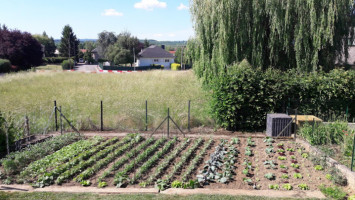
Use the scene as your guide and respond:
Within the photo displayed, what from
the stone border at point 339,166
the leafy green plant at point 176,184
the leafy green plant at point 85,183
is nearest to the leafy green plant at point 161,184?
the leafy green plant at point 176,184

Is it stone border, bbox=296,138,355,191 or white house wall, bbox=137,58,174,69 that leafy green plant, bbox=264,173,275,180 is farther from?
white house wall, bbox=137,58,174,69

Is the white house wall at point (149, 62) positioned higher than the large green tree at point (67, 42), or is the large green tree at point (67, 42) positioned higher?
the large green tree at point (67, 42)

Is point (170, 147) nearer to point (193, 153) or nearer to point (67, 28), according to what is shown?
point (193, 153)

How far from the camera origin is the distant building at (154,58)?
68312 mm

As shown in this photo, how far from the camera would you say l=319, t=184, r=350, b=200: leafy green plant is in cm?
580

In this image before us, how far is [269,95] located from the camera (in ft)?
36.1

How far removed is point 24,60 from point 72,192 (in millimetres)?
49953

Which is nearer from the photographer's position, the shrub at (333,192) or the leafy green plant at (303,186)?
the shrub at (333,192)

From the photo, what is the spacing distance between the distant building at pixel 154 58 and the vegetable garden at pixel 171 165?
5913cm

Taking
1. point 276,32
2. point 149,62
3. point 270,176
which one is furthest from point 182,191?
point 149,62

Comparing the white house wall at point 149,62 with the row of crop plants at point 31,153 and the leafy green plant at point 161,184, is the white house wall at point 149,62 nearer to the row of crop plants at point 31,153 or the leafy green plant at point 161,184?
the row of crop plants at point 31,153

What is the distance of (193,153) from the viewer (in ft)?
27.6

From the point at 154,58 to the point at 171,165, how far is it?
63.7 meters

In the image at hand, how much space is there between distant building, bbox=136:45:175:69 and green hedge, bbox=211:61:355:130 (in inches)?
2252
